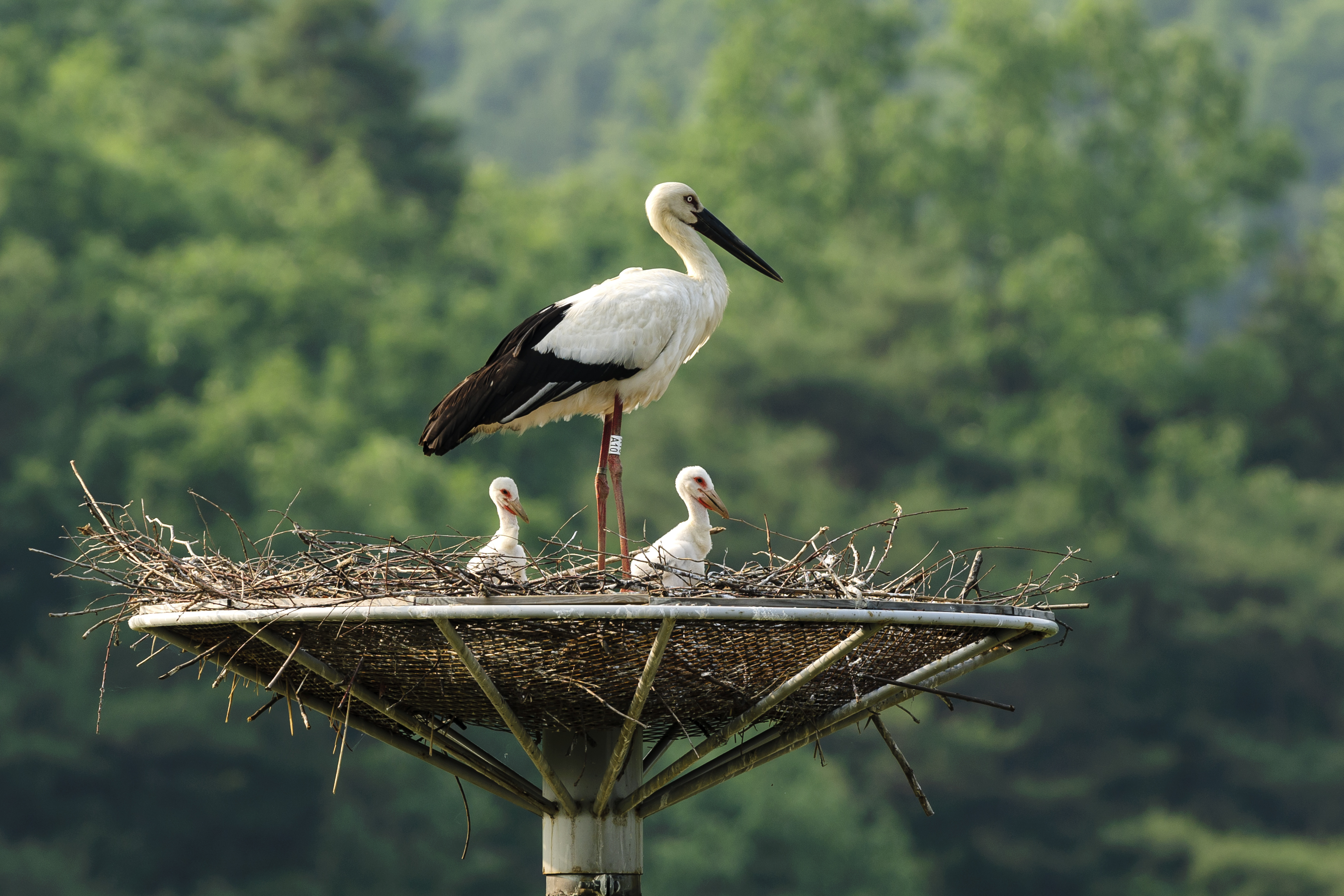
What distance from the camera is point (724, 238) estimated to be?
383 inches

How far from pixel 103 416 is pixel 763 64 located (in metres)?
19.0

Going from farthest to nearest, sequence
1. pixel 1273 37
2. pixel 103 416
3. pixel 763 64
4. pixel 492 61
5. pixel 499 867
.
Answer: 1. pixel 492 61
2. pixel 1273 37
3. pixel 763 64
4. pixel 103 416
5. pixel 499 867

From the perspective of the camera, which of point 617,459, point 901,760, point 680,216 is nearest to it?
point 901,760

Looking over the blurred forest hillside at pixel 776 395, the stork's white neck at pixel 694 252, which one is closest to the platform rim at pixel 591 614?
the stork's white neck at pixel 694 252

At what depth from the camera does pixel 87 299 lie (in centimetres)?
3309

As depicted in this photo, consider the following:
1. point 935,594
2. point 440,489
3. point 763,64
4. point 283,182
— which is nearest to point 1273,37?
point 763,64

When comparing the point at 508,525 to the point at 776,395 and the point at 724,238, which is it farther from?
the point at 776,395

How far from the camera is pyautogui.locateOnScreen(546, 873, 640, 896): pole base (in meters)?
7.48

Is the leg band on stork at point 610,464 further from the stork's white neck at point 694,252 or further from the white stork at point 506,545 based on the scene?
the stork's white neck at point 694,252

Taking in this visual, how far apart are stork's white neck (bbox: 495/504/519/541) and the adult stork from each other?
36 cm

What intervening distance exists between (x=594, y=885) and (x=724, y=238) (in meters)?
3.40

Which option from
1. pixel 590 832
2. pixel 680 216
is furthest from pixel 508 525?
pixel 590 832

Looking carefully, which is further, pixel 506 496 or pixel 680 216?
pixel 680 216

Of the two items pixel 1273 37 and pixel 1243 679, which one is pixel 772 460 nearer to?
pixel 1243 679
